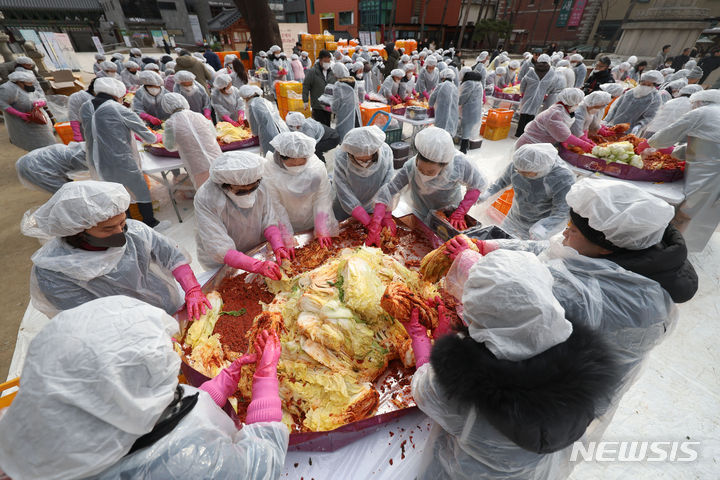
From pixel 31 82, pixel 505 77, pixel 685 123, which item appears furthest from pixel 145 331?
pixel 505 77

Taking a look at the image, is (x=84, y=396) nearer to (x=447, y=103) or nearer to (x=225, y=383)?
(x=225, y=383)

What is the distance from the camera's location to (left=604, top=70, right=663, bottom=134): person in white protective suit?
20.1 ft

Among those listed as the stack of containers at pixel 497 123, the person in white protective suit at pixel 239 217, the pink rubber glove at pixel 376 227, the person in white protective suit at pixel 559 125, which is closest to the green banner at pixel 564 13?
the stack of containers at pixel 497 123

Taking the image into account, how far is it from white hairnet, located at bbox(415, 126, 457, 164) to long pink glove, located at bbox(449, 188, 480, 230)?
1.83 feet

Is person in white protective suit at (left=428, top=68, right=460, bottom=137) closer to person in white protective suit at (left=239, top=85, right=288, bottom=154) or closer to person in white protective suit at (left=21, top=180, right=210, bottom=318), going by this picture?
person in white protective suit at (left=239, top=85, right=288, bottom=154)

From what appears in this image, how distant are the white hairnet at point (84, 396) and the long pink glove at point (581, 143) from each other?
6.22 metres

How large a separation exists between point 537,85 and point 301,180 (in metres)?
8.22

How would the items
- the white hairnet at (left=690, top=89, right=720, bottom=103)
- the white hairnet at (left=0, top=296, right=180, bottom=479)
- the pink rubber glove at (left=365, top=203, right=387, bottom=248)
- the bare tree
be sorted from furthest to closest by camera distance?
the bare tree
the white hairnet at (left=690, top=89, right=720, bottom=103)
the pink rubber glove at (left=365, top=203, right=387, bottom=248)
the white hairnet at (left=0, top=296, right=180, bottom=479)

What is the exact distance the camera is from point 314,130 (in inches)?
228

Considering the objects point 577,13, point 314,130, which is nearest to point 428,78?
point 314,130

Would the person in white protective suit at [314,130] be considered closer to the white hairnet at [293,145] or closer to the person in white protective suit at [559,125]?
the white hairnet at [293,145]

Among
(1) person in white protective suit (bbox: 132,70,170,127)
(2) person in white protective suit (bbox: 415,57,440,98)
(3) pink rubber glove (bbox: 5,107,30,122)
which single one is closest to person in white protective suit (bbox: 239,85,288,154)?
(1) person in white protective suit (bbox: 132,70,170,127)

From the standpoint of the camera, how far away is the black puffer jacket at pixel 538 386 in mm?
979

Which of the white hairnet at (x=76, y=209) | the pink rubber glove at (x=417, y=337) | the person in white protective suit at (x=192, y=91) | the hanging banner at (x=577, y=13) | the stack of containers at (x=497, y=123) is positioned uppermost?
the hanging banner at (x=577, y=13)
